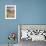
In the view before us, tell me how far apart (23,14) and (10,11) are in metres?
0.39

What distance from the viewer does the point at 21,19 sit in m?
3.58

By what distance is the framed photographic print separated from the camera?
3566mm

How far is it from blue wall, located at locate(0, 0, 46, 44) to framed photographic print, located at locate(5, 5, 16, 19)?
9cm

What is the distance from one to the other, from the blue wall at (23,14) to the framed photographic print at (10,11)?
88 millimetres

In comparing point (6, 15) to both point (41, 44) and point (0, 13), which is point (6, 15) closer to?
point (0, 13)

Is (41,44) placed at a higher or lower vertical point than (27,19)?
lower

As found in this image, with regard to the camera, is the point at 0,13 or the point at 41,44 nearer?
the point at 41,44

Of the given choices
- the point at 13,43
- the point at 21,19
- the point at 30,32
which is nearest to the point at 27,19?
the point at 21,19

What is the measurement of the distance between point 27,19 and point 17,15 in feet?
1.04

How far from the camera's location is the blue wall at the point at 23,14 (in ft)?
11.7

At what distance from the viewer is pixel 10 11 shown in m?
3.58

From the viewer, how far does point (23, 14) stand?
141 inches

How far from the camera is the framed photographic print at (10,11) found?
140 inches

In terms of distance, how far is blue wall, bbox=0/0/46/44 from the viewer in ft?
11.7
